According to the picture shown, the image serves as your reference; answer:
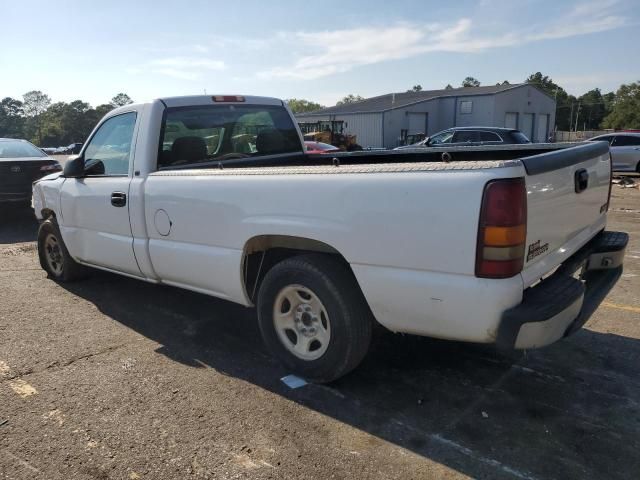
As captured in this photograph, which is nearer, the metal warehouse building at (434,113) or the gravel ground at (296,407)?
the gravel ground at (296,407)

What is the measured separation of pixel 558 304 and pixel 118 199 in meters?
3.56

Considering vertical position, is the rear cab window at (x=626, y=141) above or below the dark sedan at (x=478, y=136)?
below

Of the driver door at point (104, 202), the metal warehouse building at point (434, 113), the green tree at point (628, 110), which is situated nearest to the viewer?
the driver door at point (104, 202)

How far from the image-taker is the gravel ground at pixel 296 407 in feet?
8.90

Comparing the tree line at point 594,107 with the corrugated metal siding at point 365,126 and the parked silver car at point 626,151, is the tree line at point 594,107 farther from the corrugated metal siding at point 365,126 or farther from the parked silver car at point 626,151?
the parked silver car at point 626,151

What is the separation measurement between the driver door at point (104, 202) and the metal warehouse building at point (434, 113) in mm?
38159

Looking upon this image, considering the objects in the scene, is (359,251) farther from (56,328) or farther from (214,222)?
(56,328)

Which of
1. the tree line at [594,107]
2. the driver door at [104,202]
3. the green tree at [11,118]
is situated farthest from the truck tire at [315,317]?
the green tree at [11,118]

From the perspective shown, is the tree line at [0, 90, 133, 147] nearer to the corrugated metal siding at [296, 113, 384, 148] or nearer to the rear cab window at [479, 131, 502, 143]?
the corrugated metal siding at [296, 113, 384, 148]

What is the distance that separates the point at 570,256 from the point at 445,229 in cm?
133

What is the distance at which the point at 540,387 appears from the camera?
11.2ft

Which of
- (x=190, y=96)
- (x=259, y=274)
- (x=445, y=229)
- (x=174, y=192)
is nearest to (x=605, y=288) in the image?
(x=445, y=229)

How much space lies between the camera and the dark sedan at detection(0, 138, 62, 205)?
999 cm

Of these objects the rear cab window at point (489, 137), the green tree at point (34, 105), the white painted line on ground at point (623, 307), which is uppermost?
the green tree at point (34, 105)
